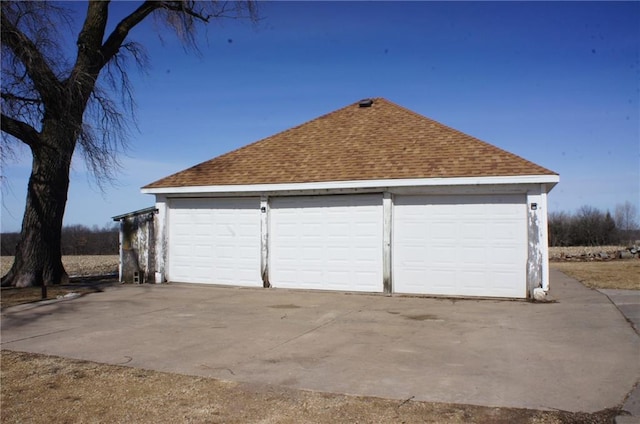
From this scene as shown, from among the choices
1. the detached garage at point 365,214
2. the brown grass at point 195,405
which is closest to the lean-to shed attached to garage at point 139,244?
the detached garage at point 365,214

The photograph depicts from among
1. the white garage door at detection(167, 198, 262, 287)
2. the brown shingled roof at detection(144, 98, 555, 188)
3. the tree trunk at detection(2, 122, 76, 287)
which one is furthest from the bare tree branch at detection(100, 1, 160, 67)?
the white garage door at detection(167, 198, 262, 287)

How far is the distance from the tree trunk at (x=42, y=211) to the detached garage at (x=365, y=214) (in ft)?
8.25

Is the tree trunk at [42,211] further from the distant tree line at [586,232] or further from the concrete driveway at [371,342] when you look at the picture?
the distant tree line at [586,232]

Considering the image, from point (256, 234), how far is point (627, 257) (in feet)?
76.2

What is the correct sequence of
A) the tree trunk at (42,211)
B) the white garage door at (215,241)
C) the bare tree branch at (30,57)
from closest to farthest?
the bare tree branch at (30,57) → the white garage door at (215,241) → the tree trunk at (42,211)

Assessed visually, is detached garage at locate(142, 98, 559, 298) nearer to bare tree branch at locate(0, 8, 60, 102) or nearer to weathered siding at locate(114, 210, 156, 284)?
weathered siding at locate(114, 210, 156, 284)

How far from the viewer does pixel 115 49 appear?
16.4 metres

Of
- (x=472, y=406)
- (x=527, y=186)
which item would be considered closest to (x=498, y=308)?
(x=527, y=186)

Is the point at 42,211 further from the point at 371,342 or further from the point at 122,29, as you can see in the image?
the point at 371,342

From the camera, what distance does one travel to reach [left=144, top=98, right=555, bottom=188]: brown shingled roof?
40.2 ft

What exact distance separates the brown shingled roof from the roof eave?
0.12 m

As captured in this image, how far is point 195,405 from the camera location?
487 cm

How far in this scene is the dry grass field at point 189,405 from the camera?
177 inches

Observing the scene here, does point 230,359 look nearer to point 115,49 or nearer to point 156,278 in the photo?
point 156,278
